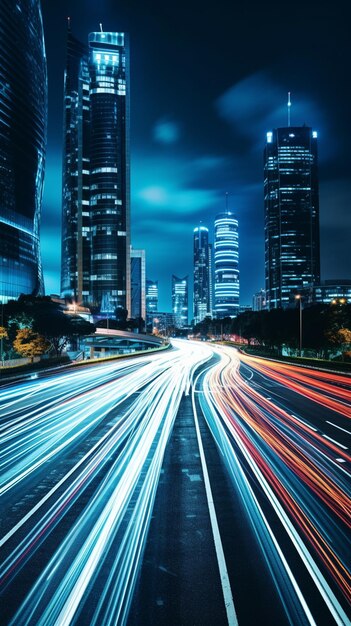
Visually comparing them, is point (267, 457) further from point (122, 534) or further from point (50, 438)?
point (50, 438)

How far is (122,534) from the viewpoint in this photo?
750cm

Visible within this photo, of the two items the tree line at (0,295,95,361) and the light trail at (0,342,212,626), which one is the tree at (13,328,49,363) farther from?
the light trail at (0,342,212,626)

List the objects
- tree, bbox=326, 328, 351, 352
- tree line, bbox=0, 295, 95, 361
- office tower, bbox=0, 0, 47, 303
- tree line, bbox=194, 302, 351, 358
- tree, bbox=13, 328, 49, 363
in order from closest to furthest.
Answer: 1. tree, bbox=13, 328, 49, 363
2. tree line, bbox=0, 295, 95, 361
3. tree, bbox=326, 328, 351, 352
4. tree line, bbox=194, 302, 351, 358
5. office tower, bbox=0, 0, 47, 303

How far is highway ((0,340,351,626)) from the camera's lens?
18.3 ft

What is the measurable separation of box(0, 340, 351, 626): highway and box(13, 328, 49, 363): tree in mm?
32807

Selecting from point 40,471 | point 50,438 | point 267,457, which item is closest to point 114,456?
point 40,471

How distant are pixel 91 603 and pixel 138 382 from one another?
84.8 ft

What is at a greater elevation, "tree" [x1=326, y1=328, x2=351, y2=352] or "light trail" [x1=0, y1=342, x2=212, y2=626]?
"tree" [x1=326, y1=328, x2=351, y2=352]

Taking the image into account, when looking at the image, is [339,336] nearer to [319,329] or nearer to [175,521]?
[319,329]

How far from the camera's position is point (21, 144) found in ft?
415

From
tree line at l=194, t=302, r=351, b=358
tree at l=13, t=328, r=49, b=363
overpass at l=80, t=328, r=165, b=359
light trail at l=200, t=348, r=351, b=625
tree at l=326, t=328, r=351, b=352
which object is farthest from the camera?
overpass at l=80, t=328, r=165, b=359

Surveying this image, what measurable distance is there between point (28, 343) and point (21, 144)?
102752 millimetres

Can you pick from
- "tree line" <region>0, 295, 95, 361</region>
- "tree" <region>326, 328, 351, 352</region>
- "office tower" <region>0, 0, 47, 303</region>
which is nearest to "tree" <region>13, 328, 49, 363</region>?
"tree line" <region>0, 295, 95, 361</region>

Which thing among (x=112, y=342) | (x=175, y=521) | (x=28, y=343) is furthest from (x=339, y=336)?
(x=112, y=342)
